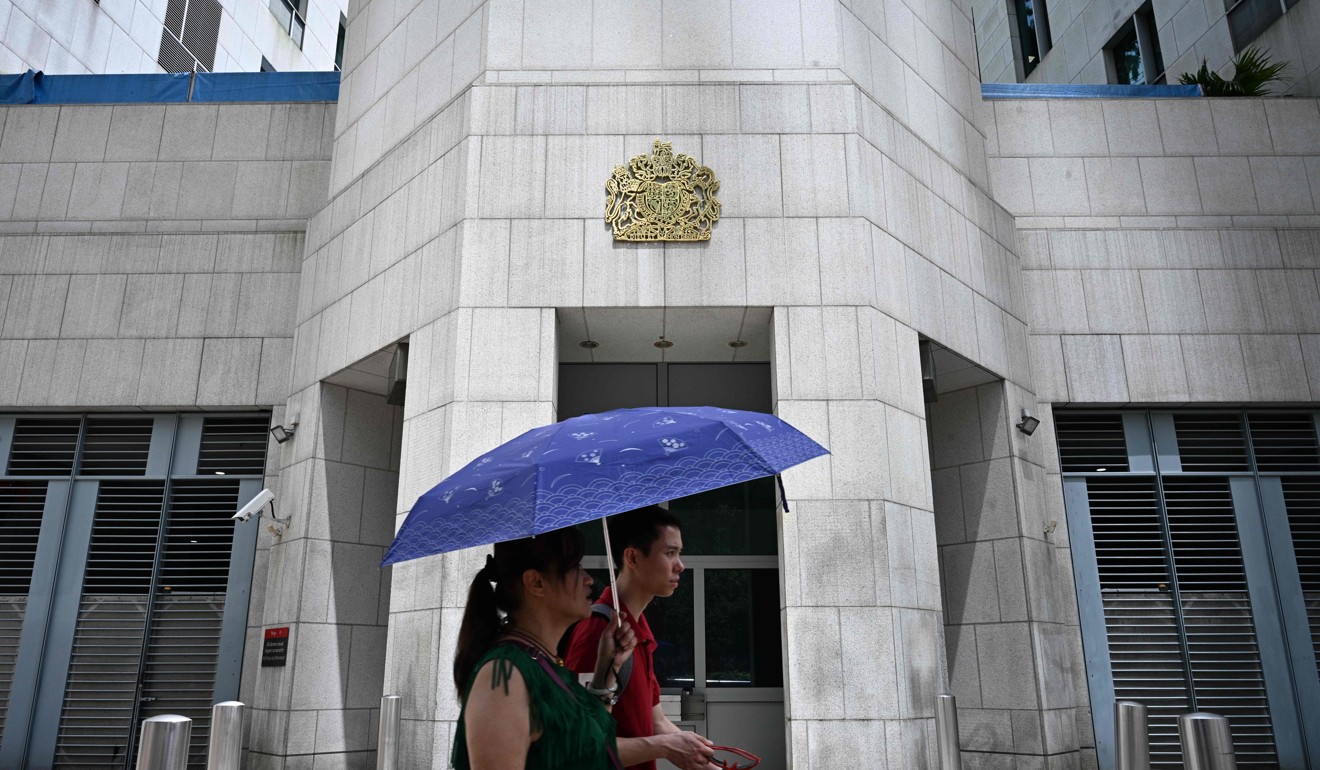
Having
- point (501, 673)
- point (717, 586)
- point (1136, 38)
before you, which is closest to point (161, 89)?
point (717, 586)

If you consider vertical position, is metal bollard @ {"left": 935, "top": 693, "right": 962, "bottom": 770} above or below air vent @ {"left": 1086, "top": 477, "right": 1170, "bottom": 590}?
below

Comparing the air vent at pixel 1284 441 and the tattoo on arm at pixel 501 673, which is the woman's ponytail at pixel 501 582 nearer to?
the tattoo on arm at pixel 501 673

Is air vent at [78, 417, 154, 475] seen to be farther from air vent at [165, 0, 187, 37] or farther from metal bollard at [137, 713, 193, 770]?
air vent at [165, 0, 187, 37]

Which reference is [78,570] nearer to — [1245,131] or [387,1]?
[387,1]

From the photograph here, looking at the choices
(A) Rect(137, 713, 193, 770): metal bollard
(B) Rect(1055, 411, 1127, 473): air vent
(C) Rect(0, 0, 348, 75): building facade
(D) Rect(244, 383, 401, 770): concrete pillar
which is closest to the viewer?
(A) Rect(137, 713, 193, 770): metal bollard

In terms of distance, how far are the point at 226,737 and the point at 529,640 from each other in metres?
3.13

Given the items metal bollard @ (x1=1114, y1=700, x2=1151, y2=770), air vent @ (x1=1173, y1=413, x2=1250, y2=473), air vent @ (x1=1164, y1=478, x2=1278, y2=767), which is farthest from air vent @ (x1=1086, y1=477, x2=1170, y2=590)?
metal bollard @ (x1=1114, y1=700, x2=1151, y2=770)

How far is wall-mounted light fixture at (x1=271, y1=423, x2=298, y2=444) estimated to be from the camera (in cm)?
1221

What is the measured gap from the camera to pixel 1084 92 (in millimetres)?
14539

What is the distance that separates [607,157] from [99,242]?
27.1 feet

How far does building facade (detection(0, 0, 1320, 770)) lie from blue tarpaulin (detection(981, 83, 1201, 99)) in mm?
236

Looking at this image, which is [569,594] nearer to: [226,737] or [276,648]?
[226,737]

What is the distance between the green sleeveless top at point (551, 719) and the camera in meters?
2.48

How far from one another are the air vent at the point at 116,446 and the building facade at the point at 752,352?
135 mm
